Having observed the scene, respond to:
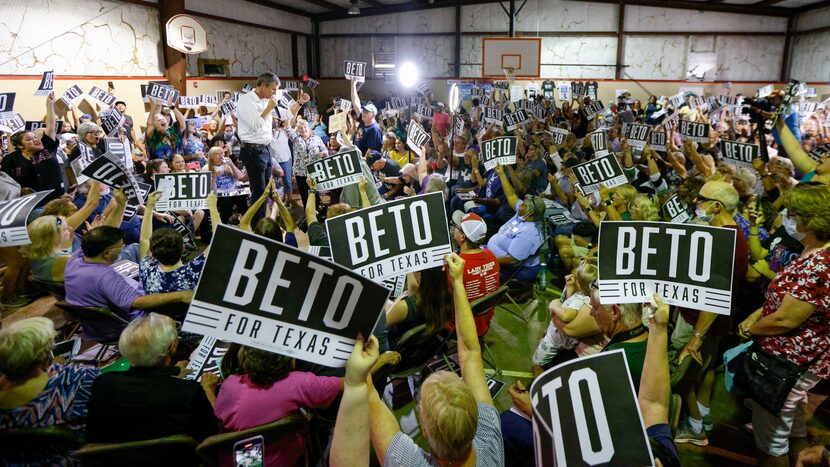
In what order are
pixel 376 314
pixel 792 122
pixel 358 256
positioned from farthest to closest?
pixel 792 122 < pixel 358 256 < pixel 376 314

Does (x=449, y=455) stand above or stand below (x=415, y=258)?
below

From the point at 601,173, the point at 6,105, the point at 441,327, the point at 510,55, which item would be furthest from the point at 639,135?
the point at 6,105

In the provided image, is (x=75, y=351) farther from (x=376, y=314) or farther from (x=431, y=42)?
(x=431, y=42)

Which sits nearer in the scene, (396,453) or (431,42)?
(396,453)

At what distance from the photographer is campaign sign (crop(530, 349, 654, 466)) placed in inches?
63.3

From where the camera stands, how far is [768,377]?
2684 millimetres

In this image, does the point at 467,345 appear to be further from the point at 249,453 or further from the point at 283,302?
the point at 249,453

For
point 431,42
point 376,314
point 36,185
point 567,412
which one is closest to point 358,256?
point 376,314

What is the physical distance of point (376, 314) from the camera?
2070mm

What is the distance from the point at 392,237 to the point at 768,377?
218cm

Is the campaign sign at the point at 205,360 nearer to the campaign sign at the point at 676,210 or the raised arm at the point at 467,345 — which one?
Result: the raised arm at the point at 467,345

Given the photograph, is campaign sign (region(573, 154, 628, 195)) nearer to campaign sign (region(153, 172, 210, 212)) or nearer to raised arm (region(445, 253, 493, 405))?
raised arm (region(445, 253, 493, 405))

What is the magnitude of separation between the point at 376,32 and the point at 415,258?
72.3 ft

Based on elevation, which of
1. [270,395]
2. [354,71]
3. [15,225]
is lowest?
[270,395]
